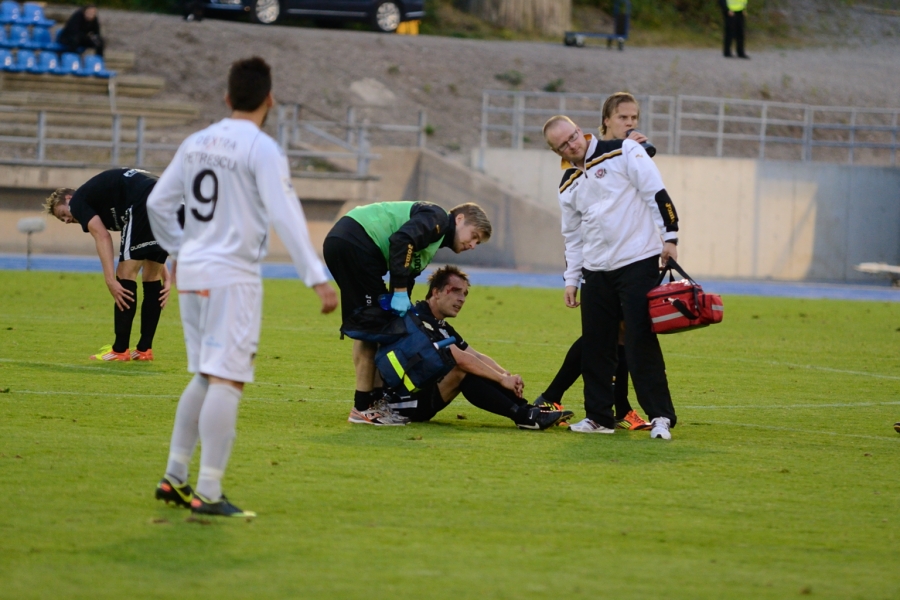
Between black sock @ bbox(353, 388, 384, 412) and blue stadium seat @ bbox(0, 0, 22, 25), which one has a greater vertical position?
blue stadium seat @ bbox(0, 0, 22, 25)

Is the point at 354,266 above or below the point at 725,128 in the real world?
below

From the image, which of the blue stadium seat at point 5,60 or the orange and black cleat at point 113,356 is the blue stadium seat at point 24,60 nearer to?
the blue stadium seat at point 5,60

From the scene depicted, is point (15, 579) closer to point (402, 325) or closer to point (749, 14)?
point (402, 325)

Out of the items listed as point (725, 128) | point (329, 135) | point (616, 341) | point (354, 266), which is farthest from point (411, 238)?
point (725, 128)

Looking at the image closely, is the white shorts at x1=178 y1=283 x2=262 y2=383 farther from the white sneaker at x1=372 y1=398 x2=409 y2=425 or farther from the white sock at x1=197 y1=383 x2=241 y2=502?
the white sneaker at x1=372 y1=398 x2=409 y2=425

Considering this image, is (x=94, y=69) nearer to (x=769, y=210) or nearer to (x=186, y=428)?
(x=769, y=210)

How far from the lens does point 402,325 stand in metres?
7.44

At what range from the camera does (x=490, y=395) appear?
25.2 ft

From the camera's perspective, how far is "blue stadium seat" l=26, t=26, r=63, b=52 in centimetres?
2811

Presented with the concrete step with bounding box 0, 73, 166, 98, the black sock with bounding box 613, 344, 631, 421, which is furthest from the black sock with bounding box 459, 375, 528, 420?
the concrete step with bounding box 0, 73, 166, 98

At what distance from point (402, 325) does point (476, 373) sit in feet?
1.81

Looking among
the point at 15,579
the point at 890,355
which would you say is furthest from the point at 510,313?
the point at 15,579

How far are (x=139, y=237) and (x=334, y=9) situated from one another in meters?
25.3

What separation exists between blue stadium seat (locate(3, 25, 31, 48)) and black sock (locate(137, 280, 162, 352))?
19.8 metres
